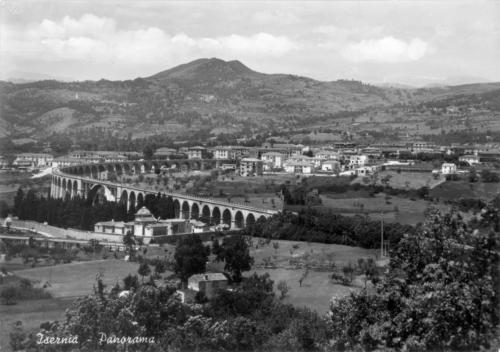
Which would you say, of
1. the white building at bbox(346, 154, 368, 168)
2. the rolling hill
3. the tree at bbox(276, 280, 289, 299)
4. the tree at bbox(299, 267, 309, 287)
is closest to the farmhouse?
the tree at bbox(276, 280, 289, 299)

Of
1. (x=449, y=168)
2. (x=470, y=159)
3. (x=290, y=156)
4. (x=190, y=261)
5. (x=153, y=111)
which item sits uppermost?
(x=153, y=111)

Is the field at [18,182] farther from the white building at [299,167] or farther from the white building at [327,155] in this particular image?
the white building at [327,155]

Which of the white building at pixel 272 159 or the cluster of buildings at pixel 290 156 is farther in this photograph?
the white building at pixel 272 159

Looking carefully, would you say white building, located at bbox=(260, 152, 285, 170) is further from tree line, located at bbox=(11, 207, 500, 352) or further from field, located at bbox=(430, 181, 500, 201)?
tree line, located at bbox=(11, 207, 500, 352)

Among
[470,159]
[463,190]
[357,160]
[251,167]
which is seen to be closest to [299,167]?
[251,167]

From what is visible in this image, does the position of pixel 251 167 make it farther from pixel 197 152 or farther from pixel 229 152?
pixel 197 152

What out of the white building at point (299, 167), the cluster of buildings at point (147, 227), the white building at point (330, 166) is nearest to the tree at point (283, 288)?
the cluster of buildings at point (147, 227)
